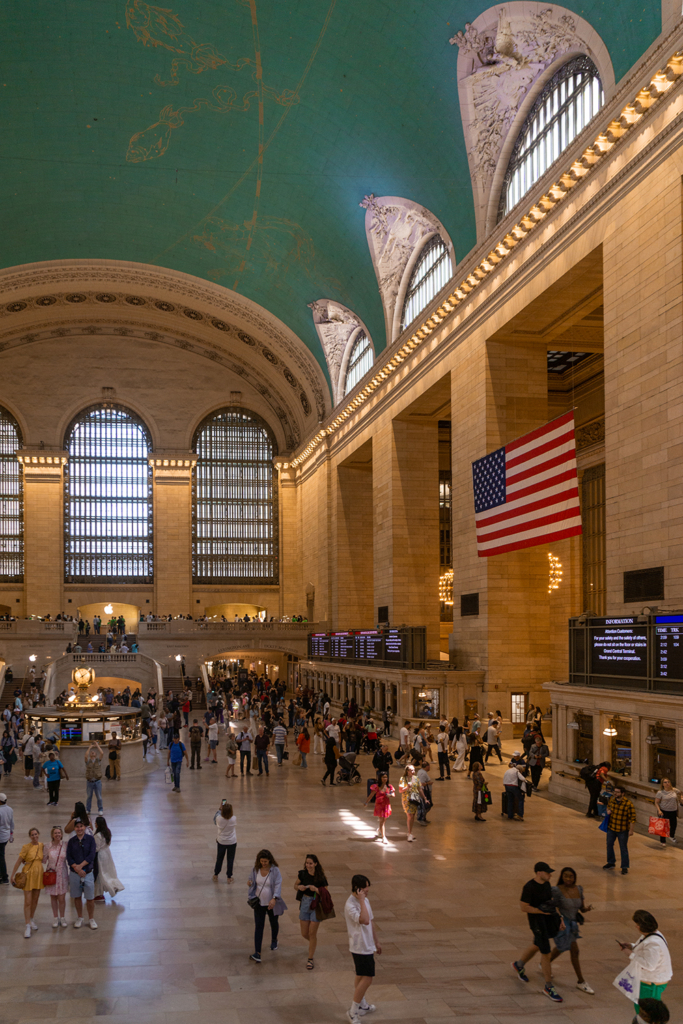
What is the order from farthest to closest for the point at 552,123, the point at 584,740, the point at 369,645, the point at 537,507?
the point at 369,645 → the point at 552,123 → the point at 537,507 → the point at 584,740

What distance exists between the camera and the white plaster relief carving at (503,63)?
18219 millimetres

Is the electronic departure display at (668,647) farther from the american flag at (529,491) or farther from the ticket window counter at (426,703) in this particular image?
the ticket window counter at (426,703)

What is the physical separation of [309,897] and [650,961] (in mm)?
3047

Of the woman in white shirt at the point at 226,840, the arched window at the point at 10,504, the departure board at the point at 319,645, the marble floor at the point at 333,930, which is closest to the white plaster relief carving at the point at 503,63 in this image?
the marble floor at the point at 333,930

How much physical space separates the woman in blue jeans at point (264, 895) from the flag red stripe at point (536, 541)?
33.3ft

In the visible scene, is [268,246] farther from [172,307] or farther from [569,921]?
[569,921]

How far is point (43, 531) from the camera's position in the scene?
45.8 metres

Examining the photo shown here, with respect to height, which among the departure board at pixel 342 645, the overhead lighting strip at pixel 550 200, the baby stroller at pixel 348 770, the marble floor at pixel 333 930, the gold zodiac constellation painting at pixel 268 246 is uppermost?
the gold zodiac constellation painting at pixel 268 246

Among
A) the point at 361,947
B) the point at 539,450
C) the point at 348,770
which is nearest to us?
the point at 361,947

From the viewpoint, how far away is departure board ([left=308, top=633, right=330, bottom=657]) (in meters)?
35.2

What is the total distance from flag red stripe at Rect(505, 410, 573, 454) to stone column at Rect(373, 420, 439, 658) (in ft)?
36.6

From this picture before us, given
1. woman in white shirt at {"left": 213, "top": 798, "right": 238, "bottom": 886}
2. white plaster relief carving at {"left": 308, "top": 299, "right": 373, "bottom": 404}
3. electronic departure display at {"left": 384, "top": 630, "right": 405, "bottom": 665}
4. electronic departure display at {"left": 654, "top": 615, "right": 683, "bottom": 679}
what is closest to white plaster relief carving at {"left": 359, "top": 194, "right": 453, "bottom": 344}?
white plaster relief carving at {"left": 308, "top": 299, "right": 373, "bottom": 404}

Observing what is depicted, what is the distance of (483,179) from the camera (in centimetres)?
2259

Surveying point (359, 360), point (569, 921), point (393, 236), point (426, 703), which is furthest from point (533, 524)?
point (359, 360)
